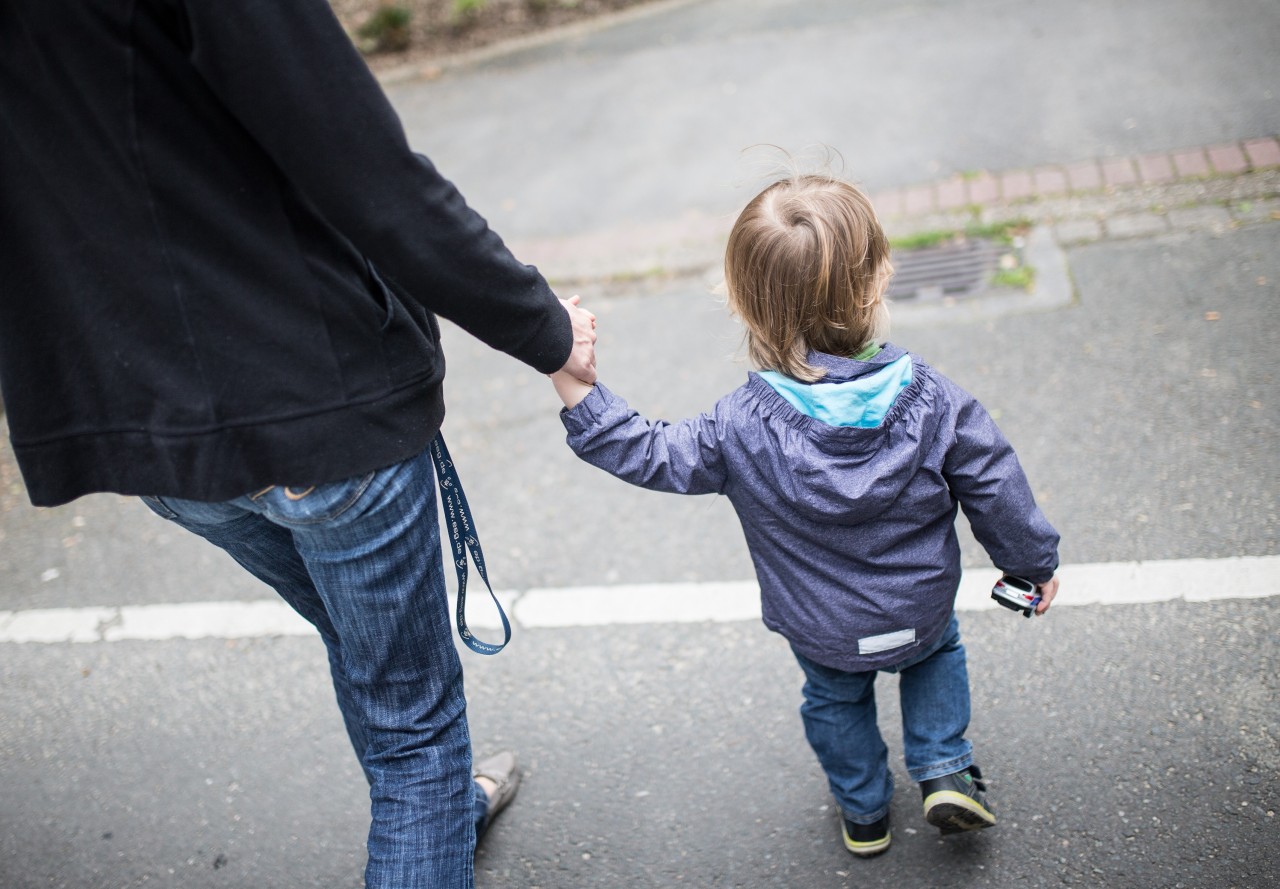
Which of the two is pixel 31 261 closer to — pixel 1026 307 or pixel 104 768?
pixel 104 768

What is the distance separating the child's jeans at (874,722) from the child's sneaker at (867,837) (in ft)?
0.09

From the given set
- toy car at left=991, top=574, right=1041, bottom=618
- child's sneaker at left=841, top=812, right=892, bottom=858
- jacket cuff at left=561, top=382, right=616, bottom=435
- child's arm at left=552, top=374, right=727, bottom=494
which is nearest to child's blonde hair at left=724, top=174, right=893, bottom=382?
child's arm at left=552, top=374, right=727, bottom=494

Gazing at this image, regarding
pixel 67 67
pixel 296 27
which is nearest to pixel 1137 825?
pixel 296 27

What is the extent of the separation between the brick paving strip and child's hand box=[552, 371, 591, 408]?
3021 millimetres

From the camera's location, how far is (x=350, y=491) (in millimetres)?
1635

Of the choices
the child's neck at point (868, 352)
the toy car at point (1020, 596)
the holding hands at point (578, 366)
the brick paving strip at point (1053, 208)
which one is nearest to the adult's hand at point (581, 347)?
the holding hands at point (578, 366)

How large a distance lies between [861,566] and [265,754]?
1781 mm

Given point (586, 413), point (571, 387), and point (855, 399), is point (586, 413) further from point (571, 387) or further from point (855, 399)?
point (855, 399)

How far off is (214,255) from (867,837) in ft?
5.63

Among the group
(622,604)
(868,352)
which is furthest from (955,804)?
(622,604)

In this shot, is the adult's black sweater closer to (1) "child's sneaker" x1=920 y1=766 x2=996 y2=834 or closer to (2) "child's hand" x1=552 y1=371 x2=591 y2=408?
(2) "child's hand" x1=552 y1=371 x2=591 y2=408

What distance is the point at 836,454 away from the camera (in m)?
1.87

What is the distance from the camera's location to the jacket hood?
1842 mm

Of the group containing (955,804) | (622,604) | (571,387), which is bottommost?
(622,604)
